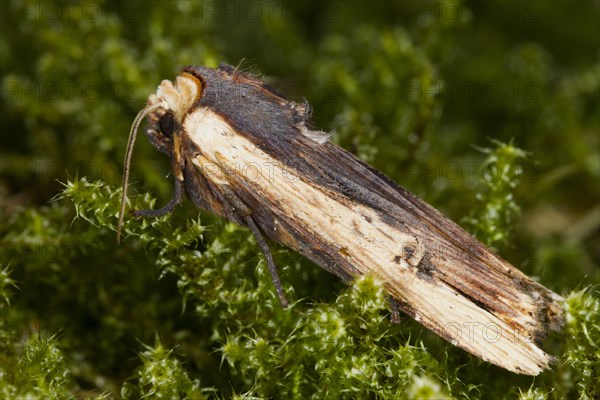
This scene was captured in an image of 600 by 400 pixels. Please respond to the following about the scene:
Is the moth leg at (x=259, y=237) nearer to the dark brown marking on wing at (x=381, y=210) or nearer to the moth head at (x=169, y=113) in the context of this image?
the dark brown marking on wing at (x=381, y=210)

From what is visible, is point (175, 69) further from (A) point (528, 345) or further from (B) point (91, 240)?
(A) point (528, 345)

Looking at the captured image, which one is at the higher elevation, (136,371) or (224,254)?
(224,254)

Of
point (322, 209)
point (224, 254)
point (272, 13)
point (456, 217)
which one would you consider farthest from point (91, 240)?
point (272, 13)

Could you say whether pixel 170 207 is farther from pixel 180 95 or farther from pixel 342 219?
pixel 342 219

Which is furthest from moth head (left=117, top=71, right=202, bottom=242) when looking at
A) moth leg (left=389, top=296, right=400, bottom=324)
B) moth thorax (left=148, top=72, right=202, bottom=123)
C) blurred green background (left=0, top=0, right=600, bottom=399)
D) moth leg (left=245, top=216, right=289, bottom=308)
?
moth leg (left=389, top=296, right=400, bottom=324)

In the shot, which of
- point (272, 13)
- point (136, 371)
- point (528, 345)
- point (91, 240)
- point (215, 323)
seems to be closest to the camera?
point (528, 345)

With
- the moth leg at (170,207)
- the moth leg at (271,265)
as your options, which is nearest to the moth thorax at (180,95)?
the moth leg at (170,207)
